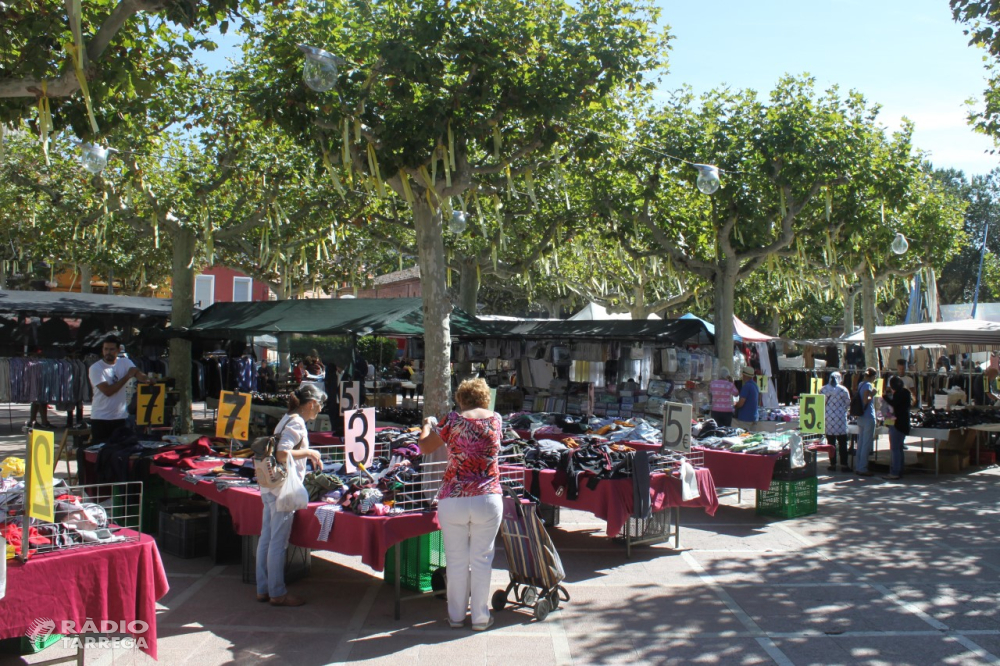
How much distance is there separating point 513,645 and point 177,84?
12.2 meters

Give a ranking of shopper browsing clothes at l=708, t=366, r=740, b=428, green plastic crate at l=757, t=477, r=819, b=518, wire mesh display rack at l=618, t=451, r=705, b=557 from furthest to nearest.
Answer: shopper browsing clothes at l=708, t=366, r=740, b=428 < green plastic crate at l=757, t=477, r=819, b=518 < wire mesh display rack at l=618, t=451, r=705, b=557

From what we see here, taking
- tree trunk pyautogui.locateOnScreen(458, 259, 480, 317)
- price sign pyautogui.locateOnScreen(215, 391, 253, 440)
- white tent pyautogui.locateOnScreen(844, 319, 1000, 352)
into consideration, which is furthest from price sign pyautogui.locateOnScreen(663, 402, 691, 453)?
A: tree trunk pyautogui.locateOnScreen(458, 259, 480, 317)

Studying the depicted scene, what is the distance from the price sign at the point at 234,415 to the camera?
7625 millimetres

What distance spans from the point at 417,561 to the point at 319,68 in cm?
525

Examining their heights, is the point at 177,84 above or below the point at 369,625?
above

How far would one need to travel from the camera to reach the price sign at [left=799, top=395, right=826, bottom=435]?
31.7ft

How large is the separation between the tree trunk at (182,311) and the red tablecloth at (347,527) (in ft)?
34.2

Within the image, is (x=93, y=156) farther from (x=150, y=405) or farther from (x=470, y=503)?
(x=470, y=503)

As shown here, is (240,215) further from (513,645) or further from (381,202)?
(513,645)

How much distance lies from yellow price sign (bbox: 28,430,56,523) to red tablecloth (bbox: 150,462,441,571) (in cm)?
198

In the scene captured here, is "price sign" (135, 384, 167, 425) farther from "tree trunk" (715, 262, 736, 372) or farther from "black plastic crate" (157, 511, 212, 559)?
"tree trunk" (715, 262, 736, 372)

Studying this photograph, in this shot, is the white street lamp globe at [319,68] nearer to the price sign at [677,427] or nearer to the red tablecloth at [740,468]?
the price sign at [677,427]

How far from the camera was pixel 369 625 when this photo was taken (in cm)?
550

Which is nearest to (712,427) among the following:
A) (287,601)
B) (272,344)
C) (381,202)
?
(287,601)
